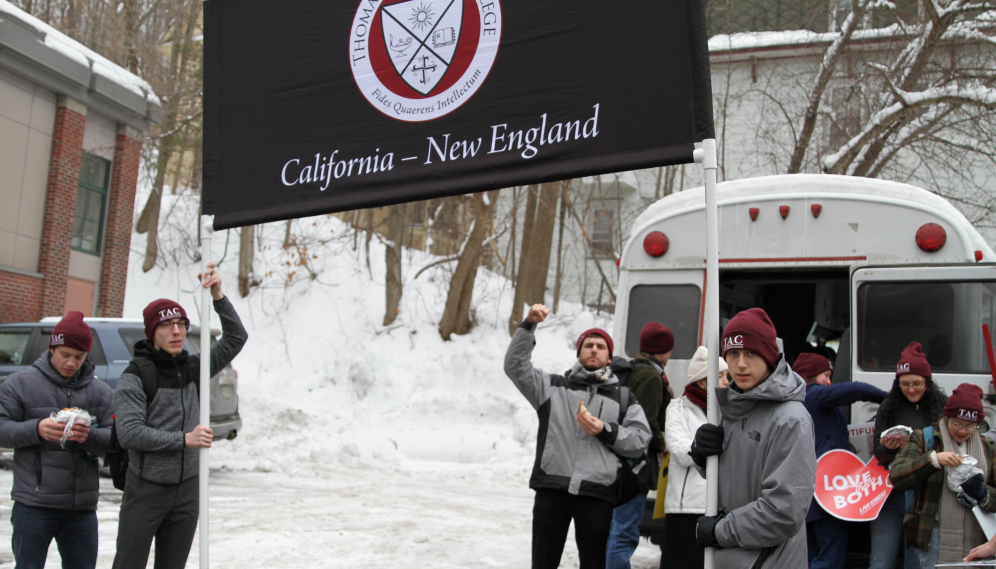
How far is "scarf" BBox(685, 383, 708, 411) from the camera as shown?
5.01m

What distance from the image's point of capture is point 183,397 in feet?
14.6

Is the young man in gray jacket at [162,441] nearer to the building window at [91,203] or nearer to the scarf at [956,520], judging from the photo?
the scarf at [956,520]

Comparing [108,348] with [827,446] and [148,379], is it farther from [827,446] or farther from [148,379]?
[827,446]

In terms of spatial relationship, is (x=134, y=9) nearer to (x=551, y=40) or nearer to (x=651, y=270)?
(x=651, y=270)

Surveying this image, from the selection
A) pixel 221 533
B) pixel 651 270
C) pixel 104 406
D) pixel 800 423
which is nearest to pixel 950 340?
pixel 651 270

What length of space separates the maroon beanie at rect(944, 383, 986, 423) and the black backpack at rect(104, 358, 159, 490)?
4.61 metres

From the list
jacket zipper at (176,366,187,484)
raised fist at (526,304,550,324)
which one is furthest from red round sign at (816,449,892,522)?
jacket zipper at (176,366,187,484)

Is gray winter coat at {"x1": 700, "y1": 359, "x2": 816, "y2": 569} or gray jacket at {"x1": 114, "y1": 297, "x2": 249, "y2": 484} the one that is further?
gray jacket at {"x1": 114, "y1": 297, "x2": 249, "y2": 484}

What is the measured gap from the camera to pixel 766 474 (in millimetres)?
3262

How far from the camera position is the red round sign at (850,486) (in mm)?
5719

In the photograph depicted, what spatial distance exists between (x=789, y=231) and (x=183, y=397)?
15.4ft

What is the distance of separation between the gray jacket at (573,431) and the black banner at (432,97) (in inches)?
49.6

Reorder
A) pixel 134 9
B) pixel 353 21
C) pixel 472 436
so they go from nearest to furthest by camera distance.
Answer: pixel 353 21
pixel 472 436
pixel 134 9

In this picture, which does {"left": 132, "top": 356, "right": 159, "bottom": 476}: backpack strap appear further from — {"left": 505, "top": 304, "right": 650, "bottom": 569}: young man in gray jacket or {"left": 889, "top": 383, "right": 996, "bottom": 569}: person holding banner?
{"left": 889, "top": 383, "right": 996, "bottom": 569}: person holding banner
